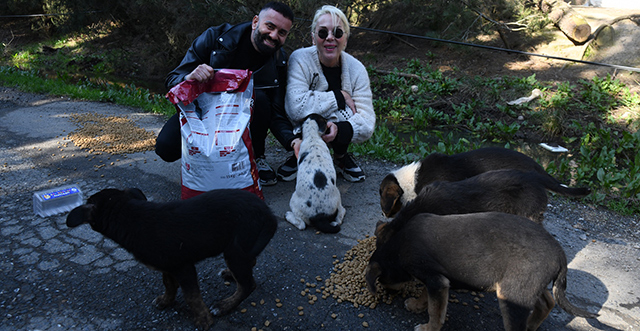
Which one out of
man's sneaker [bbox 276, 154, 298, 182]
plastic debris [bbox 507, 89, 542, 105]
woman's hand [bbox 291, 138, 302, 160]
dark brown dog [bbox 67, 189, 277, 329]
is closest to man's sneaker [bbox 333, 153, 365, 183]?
man's sneaker [bbox 276, 154, 298, 182]

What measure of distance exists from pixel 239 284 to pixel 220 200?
0.57 metres

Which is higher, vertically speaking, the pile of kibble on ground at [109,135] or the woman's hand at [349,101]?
the woman's hand at [349,101]

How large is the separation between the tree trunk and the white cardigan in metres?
8.51

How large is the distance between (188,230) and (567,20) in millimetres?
11577

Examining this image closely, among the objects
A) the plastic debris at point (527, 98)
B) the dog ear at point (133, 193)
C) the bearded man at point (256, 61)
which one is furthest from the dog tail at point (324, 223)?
the plastic debris at point (527, 98)

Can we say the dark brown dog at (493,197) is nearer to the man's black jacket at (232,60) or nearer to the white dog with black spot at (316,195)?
the white dog with black spot at (316,195)

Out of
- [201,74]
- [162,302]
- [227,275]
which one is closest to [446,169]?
[227,275]

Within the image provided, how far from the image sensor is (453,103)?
30.5 feet

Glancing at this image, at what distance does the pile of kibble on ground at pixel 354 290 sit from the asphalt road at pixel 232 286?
0.13 feet

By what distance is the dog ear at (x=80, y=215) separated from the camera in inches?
102

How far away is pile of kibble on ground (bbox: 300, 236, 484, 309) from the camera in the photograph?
3.13 m

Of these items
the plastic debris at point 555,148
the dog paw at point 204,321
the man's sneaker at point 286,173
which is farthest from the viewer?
the plastic debris at point 555,148

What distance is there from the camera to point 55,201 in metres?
4.14

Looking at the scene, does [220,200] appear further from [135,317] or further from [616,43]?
[616,43]
